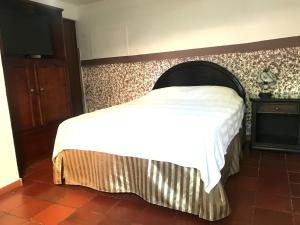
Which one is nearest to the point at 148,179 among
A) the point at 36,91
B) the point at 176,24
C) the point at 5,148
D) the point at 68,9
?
the point at 5,148

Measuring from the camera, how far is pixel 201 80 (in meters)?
3.60

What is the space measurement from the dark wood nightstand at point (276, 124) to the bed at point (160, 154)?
0.49 metres

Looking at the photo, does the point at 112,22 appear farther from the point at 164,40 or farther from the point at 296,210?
the point at 296,210

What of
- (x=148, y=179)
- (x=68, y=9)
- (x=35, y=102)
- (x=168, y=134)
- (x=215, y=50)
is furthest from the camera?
(x=68, y=9)

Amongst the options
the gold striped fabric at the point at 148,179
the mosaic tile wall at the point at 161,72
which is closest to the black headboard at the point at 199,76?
the mosaic tile wall at the point at 161,72

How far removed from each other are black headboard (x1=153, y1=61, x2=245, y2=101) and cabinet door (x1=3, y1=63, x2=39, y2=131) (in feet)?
5.87

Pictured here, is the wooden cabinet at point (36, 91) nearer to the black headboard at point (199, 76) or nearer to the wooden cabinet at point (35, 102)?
the wooden cabinet at point (35, 102)

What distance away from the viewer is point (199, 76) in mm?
3617

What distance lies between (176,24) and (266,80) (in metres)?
1.55

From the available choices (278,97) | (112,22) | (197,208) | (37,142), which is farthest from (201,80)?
(37,142)

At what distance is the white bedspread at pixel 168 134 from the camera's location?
5.64 ft

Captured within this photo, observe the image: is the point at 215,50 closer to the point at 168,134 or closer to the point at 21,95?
the point at 168,134

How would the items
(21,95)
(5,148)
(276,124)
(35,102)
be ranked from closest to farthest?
(5,148), (21,95), (35,102), (276,124)

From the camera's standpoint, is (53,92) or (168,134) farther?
(53,92)
